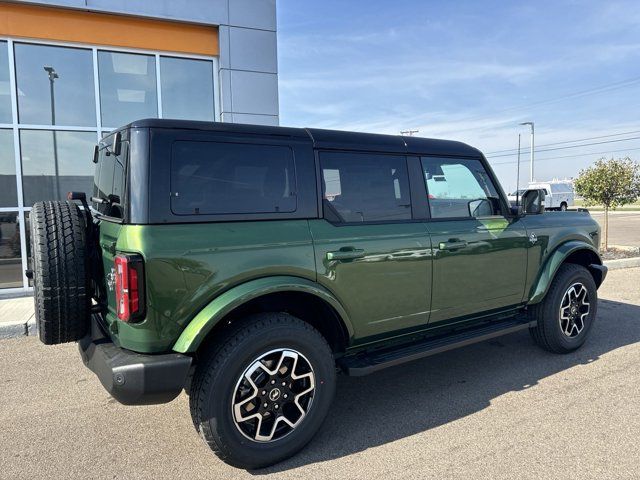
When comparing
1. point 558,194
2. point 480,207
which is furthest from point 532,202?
point 558,194

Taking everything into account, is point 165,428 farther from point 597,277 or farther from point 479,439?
point 597,277

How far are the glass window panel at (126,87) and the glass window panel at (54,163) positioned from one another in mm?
555

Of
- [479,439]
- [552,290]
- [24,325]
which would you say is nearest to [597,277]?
[552,290]

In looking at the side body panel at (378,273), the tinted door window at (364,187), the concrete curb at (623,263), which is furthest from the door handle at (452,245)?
the concrete curb at (623,263)

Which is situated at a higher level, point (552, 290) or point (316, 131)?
point (316, 131)

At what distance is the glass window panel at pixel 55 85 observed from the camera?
7.30 m

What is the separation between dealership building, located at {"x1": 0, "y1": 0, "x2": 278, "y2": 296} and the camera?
722 centimetres

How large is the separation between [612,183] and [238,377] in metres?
11.6

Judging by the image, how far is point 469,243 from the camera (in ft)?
11.9

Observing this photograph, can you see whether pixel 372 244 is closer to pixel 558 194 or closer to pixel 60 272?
pixel 60 272

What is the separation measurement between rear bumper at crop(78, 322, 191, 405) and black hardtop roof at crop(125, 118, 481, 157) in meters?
1.27

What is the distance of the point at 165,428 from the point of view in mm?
3158

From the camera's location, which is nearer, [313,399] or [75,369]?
[313,399]

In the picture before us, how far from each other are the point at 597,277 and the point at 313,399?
3482mm
